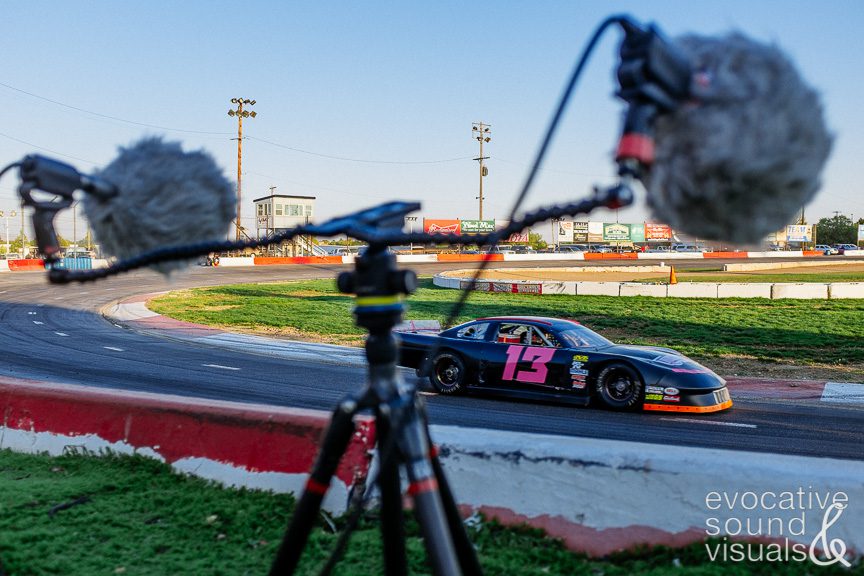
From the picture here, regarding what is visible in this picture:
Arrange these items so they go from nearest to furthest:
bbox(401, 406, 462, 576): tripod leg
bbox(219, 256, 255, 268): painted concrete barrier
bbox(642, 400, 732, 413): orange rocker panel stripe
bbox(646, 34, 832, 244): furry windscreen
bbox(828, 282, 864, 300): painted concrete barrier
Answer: bbox(646, 34, 832, 244): furry windscreen → bbox(401, 406, 462, 576): tripod leg → bbox(642, 400, 732, 413): orange rocker panel stripe → bbox(828, 282, 864, 300): painted concrete barrier → bbox(219, 256, 255, 268): painted concrete barrier

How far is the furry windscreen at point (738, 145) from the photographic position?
1.42m

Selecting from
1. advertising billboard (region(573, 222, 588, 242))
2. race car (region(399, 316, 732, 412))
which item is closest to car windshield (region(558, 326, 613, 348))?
race car (region(399, 316, 732, 412))

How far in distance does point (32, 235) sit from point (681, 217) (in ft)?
5.84

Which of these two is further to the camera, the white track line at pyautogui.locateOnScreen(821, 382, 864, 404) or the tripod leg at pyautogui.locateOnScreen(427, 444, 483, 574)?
the white track line at pyautogui.locateOnScreen(821, 382, 864, 404)

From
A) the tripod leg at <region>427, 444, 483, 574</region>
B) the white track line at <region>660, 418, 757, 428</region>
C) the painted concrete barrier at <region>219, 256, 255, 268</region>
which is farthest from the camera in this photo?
Result: the painted concrete barrier at <region>219, 256, 255, 268</region>

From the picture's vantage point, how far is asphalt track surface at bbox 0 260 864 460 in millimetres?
8648

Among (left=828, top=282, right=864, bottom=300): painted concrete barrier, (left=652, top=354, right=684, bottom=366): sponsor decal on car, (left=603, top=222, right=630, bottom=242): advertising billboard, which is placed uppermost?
(left=603, top=222, right=630, bottom=242): advertising billboard

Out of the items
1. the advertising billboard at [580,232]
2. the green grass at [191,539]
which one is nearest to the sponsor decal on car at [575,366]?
the green grass at [191,539]

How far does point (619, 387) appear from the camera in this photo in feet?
33.6

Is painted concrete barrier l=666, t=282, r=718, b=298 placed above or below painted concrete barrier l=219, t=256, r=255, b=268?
below

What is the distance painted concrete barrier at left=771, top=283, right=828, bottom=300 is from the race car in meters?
15.2

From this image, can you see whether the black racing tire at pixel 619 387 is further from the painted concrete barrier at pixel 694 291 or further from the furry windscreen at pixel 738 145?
the painted concrete barrier at pixel 694 291

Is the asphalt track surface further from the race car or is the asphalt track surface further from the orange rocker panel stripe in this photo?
the race car

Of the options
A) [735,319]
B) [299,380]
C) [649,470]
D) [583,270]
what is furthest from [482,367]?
[583,270]
